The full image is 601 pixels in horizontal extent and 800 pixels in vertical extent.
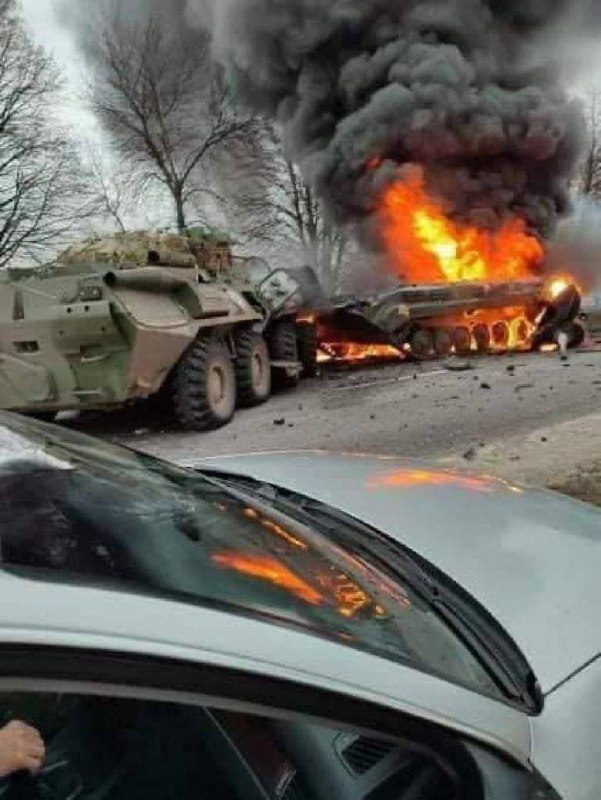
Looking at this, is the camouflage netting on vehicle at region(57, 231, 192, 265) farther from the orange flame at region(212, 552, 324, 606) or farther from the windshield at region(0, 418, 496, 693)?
the orange flame at region(212, 552, 324, 606)

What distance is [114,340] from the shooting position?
8.55 m

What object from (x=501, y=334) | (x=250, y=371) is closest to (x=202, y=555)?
(x=250, y=371)

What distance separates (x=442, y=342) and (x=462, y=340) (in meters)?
0.43

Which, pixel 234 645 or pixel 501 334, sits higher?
pixel 234 645

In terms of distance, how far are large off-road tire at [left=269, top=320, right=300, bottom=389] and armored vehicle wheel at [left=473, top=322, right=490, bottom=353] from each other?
13.0 ft

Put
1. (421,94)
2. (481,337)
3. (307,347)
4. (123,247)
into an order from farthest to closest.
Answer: (421,94) < (481,337) < (307,347) < (123,247)

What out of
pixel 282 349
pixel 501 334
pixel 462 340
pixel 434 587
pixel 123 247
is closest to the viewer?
pixel 434 587

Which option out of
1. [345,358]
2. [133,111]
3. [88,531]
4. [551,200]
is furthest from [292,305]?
[133,111]

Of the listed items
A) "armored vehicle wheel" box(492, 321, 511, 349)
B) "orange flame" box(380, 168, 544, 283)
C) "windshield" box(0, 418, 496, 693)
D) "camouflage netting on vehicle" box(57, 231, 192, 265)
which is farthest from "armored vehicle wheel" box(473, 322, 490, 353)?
"windshield" box(0, 418, 496, 693)

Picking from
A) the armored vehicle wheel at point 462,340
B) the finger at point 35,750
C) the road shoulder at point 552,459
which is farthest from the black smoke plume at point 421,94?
the finger at point 35,750

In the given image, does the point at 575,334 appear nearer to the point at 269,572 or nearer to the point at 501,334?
the point at 501,334

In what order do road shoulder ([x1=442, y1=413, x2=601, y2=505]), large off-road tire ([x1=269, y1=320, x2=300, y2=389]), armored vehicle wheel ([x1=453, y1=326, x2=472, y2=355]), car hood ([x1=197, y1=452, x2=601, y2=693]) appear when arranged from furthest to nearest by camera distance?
armored vehicle wheel ([x1=453, y1=326, x2=472, y2=355]) → large off-road tire ([x1=269, y1=320, x2=300, y2=389]) → road shoulder ([x1=442, y1=413, x2=601, y2=505]) → car hood ([x1=197, y1=452, x2=601, y2=693])

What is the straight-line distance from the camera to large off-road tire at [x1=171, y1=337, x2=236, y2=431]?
30.1 ft

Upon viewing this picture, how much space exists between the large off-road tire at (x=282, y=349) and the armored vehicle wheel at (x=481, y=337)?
3958 mm
